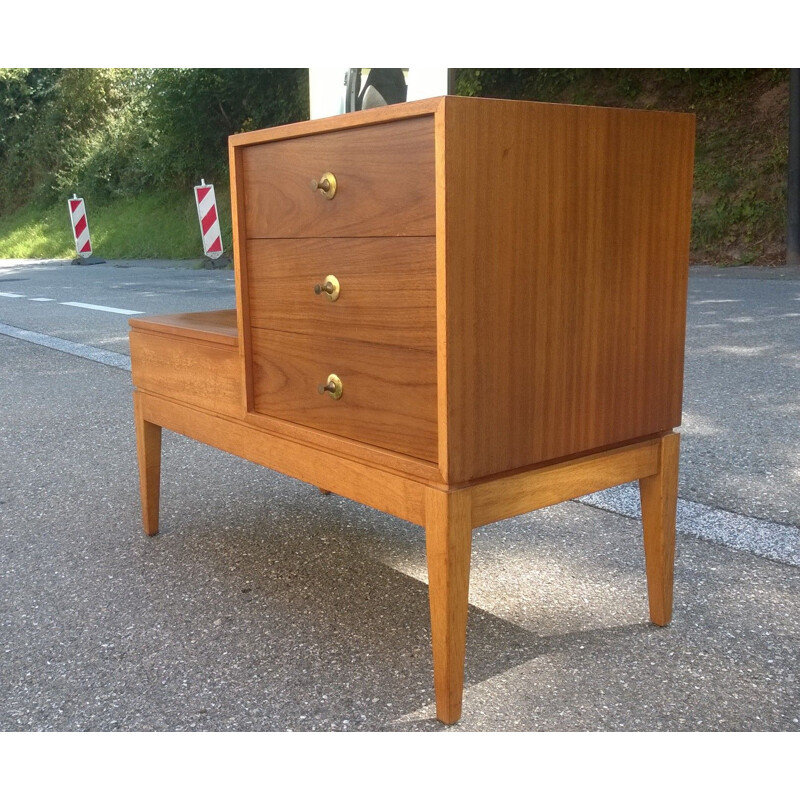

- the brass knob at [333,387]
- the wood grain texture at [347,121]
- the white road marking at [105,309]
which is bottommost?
the white road marking at [105,309]

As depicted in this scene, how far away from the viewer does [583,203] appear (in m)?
1.64

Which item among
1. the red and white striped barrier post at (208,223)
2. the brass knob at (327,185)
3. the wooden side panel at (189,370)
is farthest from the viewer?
the red and white striped barrier post at (208,223)

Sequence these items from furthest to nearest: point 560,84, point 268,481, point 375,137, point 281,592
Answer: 1. point 560,84
2. point 268,481
3. point 281,592
4. point 375,137

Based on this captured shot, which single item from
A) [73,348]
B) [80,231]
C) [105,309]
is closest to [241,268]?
[73,348]

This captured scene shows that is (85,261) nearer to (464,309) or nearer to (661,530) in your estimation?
(661,530)

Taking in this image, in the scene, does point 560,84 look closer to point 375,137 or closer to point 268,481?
point 268,481

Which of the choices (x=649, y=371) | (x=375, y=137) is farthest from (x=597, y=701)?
(x=375, y=137)

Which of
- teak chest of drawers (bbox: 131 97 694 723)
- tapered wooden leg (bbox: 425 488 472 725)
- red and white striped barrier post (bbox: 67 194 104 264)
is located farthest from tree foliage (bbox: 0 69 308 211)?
tapered wooden leg (bbox: 425 488 472 725)

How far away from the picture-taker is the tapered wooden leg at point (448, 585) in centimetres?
157

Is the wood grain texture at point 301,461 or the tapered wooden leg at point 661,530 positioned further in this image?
the tapered wooden leg at point 661,530

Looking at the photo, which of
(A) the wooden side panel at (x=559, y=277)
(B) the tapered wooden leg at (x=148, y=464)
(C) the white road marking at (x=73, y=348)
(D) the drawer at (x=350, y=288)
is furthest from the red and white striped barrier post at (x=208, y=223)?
(A) the wooden side panel at (x=559, y=277)

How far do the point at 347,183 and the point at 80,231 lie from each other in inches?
579

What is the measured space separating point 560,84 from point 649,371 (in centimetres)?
1285

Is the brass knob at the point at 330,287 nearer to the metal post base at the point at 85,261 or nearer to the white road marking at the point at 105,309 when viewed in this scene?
the white road marking at the point at 105,309
